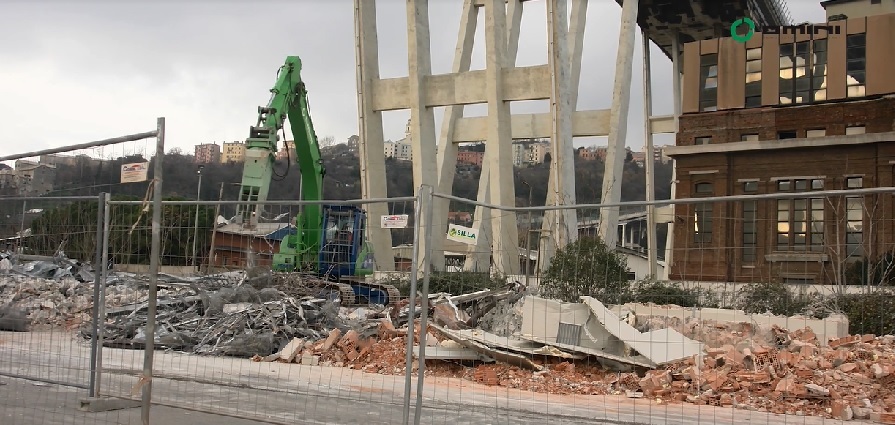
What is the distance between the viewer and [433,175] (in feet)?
124

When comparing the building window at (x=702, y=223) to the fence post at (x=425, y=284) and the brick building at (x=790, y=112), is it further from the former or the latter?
the brick building at (x=790, y=112)

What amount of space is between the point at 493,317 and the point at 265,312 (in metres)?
4.95

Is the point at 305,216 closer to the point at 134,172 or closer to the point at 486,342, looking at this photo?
the point at 486,342

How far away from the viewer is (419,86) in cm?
3628

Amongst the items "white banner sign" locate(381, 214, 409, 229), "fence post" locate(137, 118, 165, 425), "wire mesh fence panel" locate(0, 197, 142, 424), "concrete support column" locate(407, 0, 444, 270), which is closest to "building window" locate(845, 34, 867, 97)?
"concrete support column" locate(407, 0, 444, 270)

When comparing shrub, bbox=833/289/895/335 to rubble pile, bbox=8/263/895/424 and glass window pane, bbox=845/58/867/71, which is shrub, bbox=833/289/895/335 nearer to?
rubble pile, bbox=8/263/895/424

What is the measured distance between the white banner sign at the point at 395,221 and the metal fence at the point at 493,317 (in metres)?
0.22

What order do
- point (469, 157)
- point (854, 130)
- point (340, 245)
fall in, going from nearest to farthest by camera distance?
1. point (340, 245)
2. point (854, 130)
3. point (469, 157)

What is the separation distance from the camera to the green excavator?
12383mm

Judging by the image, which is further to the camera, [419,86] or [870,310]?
[419,86]

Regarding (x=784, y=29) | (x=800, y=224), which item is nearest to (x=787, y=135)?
(x=784, y=29)

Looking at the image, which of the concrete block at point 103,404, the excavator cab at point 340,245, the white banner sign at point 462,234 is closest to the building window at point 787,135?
the excavator cab at point 340,245

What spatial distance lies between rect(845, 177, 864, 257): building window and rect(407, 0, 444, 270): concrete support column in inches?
1136

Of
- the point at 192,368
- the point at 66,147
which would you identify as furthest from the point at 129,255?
the point at 192,368
